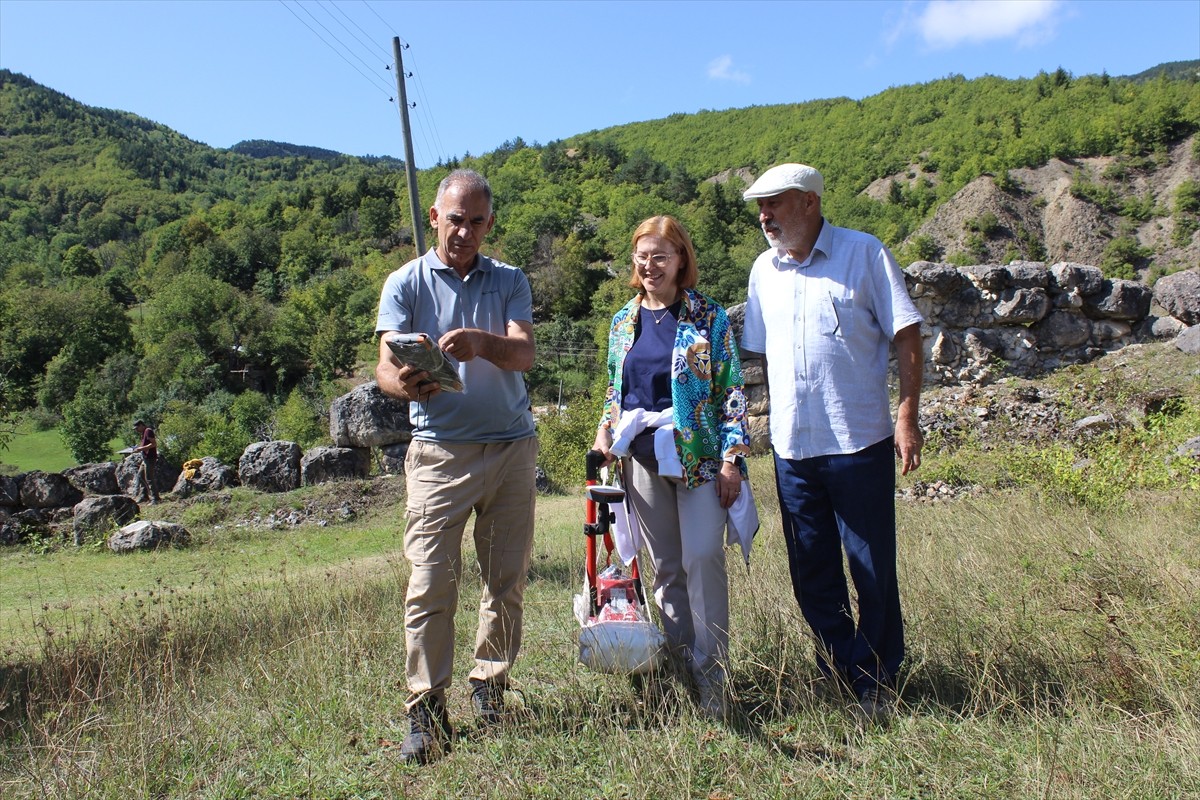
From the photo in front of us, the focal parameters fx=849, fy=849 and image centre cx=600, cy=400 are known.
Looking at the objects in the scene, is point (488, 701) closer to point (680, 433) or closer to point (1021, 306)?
point (680, 433)

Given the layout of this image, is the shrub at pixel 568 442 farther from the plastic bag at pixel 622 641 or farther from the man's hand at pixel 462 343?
the man's hand at pixel 462 343

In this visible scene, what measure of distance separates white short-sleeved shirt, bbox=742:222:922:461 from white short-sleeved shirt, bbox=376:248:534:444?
37.0 inches

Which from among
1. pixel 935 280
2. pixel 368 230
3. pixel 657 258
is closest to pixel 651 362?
pixel 657 258

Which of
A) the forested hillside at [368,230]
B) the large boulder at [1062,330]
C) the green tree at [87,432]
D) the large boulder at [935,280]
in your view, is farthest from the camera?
the forested hillside at [368,230]

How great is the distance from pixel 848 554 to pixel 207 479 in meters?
17.5

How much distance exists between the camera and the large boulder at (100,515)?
1351cm

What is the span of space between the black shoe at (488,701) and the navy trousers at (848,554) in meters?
1.14

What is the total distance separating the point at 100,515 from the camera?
45.0ft

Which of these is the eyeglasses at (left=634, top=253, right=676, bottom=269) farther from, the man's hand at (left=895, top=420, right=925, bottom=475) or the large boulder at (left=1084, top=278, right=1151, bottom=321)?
the large boulder at (left=1084, top=278, right=1151, bottom=321)

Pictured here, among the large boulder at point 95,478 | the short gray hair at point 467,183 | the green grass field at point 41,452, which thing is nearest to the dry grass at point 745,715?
the short gray hair at point 467,183

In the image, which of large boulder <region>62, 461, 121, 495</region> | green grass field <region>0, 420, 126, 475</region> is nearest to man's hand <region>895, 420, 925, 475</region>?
large boulder <region>62, 461, 121, 495</region>

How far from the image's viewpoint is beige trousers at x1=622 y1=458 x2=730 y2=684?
3000 mm

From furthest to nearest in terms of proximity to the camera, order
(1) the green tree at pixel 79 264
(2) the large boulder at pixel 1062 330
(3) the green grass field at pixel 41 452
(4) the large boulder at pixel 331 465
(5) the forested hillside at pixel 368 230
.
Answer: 1. (1) the green tree at pixel 79 264
2. (5) the forested hillside at pixel 368 230
3. (3) the green grass field at pixel 41 452
4. (4) the large boulder at pixel 331 465
5. (2) the large boulder at pixel 1062 330

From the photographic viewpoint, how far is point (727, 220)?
76.7 meters
